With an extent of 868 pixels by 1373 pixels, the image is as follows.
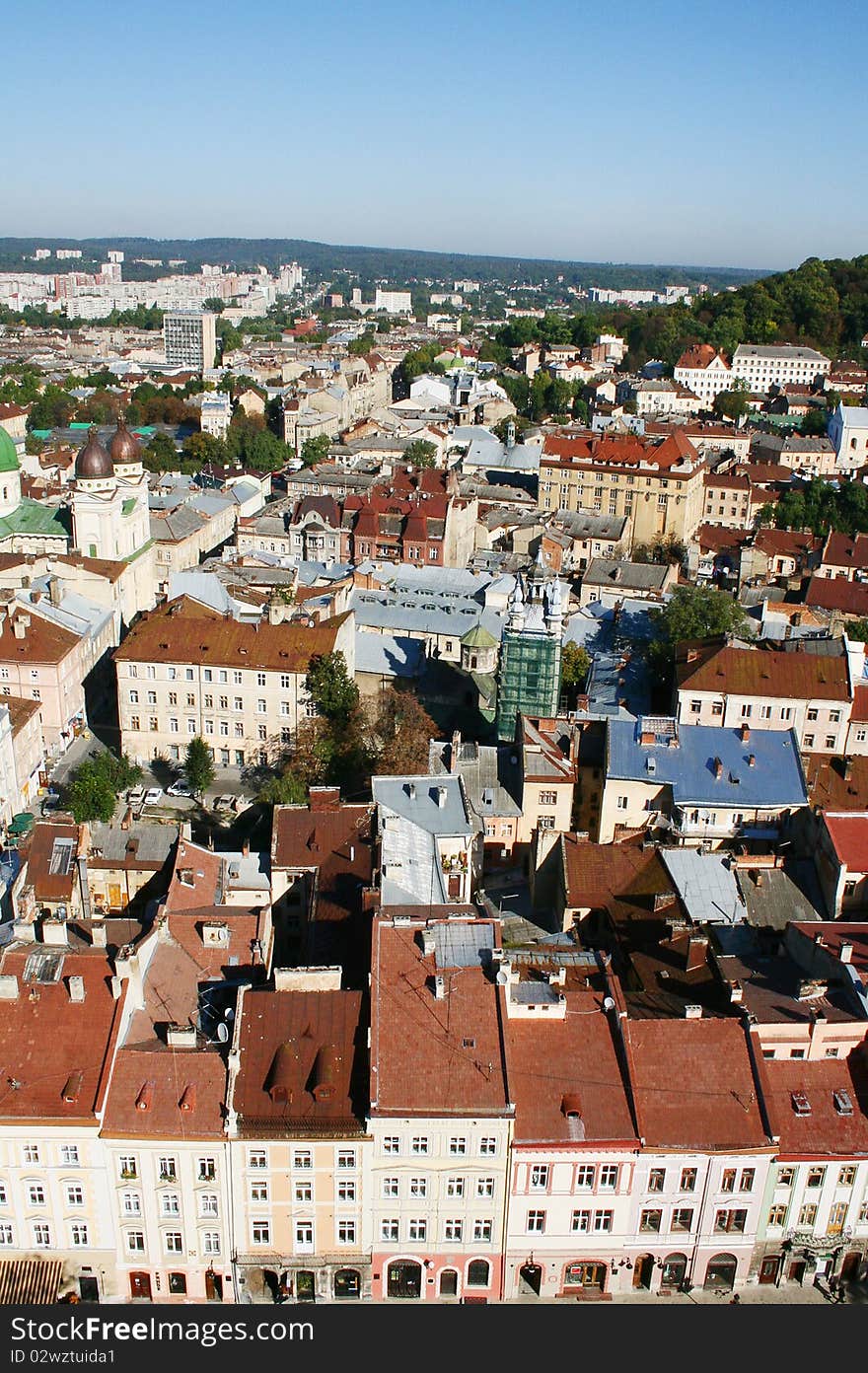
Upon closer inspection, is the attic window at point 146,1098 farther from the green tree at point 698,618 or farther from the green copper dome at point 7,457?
the green copper dome at point 7,457

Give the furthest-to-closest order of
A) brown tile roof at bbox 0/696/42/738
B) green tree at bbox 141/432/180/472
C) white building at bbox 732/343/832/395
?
white building at bbox 732/343/832/395
green tree at bbox 141/432/180/472
brown tile roof at bbox 0/696/42/738

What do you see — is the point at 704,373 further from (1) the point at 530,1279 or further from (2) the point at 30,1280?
(2) the point at 30,1280

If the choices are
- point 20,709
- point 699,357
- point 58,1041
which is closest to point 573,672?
point 20,709

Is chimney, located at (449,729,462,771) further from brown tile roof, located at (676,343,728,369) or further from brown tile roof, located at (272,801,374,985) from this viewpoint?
brown tile roof, located at (676,343,728,369)

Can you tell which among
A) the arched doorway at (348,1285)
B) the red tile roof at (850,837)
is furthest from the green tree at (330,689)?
the arched doorway at (348,1285)

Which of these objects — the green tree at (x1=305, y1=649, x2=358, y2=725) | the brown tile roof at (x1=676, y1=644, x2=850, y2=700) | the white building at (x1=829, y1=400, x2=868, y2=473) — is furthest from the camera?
the white building at (x1=829, y1=400, x2=868, y2=473)

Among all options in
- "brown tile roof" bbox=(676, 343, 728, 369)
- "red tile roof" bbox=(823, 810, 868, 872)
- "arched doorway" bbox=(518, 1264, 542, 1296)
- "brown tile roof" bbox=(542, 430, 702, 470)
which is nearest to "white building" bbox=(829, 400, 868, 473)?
"brown tile roof" bbox=(542, 430, 702, 470)

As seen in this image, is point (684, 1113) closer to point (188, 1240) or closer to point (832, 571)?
point (188, 1240)

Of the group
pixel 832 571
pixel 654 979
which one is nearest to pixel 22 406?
pixel 832 571
